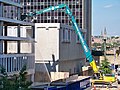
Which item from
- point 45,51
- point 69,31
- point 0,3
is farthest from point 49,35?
point 0,3

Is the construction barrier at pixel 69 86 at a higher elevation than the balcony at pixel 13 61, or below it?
below

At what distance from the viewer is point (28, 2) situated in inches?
5374

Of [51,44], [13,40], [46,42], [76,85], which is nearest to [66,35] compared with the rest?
[51,44]

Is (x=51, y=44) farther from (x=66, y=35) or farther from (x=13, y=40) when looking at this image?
(x=13, y=40)

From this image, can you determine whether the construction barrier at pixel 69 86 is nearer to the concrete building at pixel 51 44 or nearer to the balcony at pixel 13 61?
the balcony at pixel 13 61

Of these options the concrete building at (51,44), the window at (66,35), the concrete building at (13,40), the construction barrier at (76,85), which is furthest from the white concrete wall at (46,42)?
the construction barrier at (76,85)

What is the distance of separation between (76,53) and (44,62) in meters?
19.9

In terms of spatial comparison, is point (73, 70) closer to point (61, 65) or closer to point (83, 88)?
point (61, 65)

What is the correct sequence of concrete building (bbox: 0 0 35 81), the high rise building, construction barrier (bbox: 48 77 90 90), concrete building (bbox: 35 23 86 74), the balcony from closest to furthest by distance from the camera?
1. construction barrier (bbox: 48 77 90 90)
2. the balcony
3. concrete building (bbox: 0 0 35 81)
4. concrete building (bbox: 35 23 86 74)
5. the high rise building

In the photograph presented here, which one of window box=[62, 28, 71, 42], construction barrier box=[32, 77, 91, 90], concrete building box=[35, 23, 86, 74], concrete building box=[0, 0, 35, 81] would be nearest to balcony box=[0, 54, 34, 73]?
concrete building box=[0, 0, 35, 81]

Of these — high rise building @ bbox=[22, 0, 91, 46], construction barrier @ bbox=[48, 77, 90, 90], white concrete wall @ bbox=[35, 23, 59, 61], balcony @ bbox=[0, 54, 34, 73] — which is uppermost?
high rise building @ bbox=[22, 0, 91, 46]

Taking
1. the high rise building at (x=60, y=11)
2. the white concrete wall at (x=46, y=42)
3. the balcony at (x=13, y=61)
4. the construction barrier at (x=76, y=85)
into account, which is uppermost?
the high rise building at (x=60, y=11)

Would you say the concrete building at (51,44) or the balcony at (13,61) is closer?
the balcony at (13,61)

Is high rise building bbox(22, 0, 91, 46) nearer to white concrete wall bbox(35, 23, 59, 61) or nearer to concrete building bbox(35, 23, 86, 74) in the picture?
concrete building bbox(35, 23, 86, 74)
